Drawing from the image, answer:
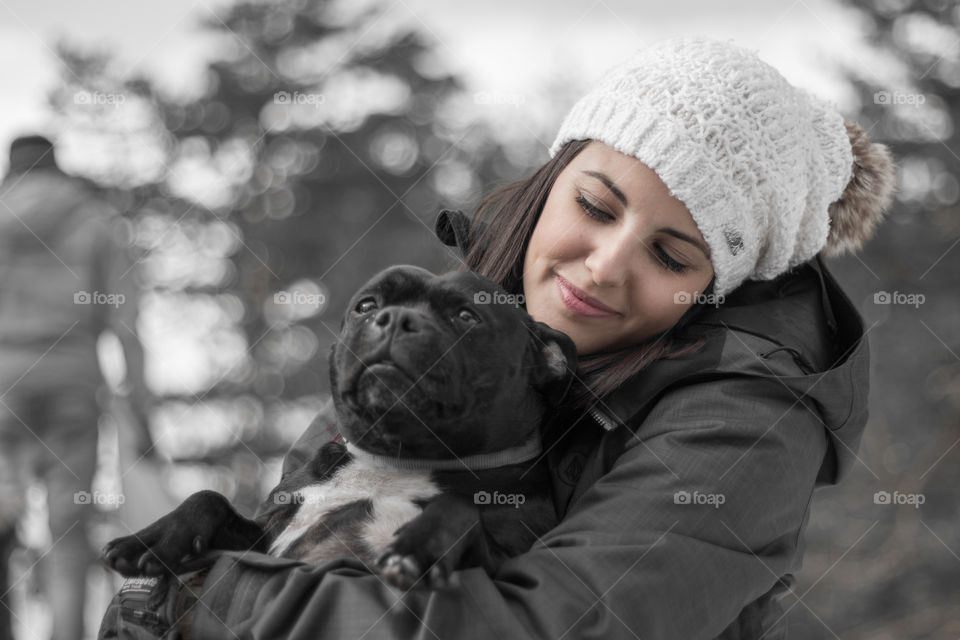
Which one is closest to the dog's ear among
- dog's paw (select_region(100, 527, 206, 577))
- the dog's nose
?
the dog's nose

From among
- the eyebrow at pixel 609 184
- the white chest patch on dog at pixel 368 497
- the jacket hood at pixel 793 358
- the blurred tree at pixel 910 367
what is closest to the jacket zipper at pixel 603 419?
the jacket hood at pixel 793 358

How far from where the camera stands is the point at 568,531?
190 centimetres

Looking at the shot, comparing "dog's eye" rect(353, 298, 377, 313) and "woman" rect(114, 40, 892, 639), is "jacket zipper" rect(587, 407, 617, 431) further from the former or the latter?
"dog's eye" rect(353, 298, 377, 313)

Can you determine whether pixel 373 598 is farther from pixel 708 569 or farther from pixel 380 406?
pixel 708 569

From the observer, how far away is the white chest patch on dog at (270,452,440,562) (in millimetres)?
2115

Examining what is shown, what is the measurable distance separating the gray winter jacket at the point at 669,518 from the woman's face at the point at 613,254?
0.49 feet

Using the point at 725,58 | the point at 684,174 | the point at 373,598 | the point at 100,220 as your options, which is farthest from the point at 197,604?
the point at 100,220

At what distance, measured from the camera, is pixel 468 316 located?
2.24 m

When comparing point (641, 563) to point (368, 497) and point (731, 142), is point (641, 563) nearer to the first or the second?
point (368, 497)

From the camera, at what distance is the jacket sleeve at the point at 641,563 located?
5.63 feet

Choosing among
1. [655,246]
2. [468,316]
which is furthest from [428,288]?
[655,246]

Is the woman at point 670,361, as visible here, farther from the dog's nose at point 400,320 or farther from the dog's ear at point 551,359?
the dog's nose at point 400,320

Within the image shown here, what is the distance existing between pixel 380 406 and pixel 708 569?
2.57 ft

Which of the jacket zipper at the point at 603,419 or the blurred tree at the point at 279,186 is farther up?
the jacket zipper at the point at 603,419
